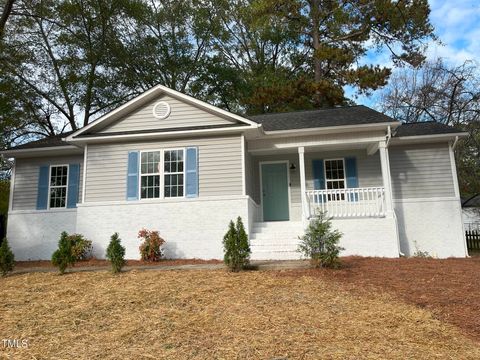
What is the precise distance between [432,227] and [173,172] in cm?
838

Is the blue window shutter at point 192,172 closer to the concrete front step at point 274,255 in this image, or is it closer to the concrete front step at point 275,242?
the concrete front step at point 275,242

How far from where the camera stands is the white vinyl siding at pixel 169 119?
11.4m

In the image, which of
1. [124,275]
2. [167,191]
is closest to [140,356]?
[124,275]

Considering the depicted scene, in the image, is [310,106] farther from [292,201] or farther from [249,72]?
[292,201]

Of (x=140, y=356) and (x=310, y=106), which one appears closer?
(x=140, y=356)

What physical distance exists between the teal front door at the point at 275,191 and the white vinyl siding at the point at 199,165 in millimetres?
2210

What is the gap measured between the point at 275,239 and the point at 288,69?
17369 mm

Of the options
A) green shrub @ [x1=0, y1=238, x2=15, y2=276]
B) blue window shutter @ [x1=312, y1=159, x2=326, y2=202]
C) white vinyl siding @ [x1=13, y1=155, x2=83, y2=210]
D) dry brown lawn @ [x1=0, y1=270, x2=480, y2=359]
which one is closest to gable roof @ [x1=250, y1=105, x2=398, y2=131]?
blue window shutter @ [x1=312, y1=159, x2=326, y2=202]

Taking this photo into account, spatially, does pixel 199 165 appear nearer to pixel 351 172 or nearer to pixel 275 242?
pixel 275 242

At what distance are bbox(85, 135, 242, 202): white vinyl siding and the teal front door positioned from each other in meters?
2.21

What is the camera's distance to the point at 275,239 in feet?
33.9

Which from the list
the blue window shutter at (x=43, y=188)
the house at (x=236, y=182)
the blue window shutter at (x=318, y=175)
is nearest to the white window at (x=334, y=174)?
the house at (x=236, y=182)

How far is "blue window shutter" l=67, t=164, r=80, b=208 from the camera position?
12688mm

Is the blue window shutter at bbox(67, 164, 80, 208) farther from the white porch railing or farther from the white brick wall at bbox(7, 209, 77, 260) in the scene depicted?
the white porch railing
